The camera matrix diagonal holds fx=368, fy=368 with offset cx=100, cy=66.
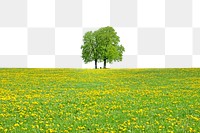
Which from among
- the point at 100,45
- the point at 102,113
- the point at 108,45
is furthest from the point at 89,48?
the point at 102,113

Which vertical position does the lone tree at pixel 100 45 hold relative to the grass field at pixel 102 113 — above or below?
above

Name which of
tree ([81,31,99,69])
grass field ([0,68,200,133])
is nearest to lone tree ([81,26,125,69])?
tree ([81,31,99,69])

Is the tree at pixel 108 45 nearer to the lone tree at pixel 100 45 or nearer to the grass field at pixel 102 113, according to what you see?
the lone tree at pixel 100 45

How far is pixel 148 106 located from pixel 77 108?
12.2ft

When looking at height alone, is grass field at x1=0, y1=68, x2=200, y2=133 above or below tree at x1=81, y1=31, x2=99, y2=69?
below

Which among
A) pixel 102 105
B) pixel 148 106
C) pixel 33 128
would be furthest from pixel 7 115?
pixel 148 106

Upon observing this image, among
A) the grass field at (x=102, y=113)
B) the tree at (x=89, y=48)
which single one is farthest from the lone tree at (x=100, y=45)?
the grass field at (x=102, y=113)

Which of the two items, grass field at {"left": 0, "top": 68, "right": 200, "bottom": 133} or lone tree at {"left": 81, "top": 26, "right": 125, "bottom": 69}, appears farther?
lone tree at {"left": 81, "top": 26, "right": 125, "bottom": 69}

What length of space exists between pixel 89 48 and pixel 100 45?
8.58 ft

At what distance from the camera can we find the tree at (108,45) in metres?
78.4

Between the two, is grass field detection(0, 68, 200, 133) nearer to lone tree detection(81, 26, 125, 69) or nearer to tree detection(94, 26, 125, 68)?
tree detection(94, 26, 125, 68)

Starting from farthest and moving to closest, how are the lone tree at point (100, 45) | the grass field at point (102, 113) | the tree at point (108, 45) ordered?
1. the lone tree at point (100, 45)
2. the tree at point (108, 45)
3. the grass field at point (102, 113)

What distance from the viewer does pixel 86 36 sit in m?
82.5

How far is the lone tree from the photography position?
80188mm
